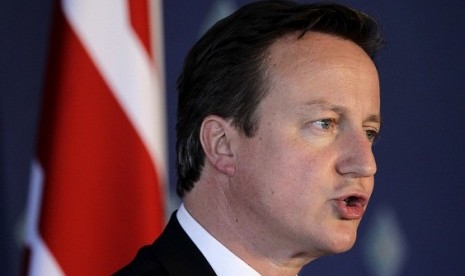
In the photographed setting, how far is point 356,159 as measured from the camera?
1244 mm

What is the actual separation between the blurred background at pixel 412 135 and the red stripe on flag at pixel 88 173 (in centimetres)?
34

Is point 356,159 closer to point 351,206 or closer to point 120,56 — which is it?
point 351,206

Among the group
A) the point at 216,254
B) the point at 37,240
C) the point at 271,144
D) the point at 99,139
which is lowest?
the point at 37,240

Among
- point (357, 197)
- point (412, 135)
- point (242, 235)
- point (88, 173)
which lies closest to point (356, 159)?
point (357, 197)

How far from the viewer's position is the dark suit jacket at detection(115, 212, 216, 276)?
1.25m

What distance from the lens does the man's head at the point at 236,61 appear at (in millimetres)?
1341

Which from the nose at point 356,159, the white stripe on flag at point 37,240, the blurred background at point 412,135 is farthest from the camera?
the blurred background at point 412,135

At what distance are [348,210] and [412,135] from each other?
0.87m

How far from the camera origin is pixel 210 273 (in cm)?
126

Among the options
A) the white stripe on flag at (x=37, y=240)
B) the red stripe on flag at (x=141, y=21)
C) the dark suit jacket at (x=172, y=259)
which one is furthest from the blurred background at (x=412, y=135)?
the dark suit jacket at (x=172, y=259)

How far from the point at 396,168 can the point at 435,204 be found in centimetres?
10

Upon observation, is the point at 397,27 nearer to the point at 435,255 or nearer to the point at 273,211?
the point at 435,255

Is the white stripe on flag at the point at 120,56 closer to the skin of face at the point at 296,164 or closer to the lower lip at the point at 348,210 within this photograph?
the skin of face at the point at 296,164

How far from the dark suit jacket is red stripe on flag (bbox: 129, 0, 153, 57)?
1.48ft
